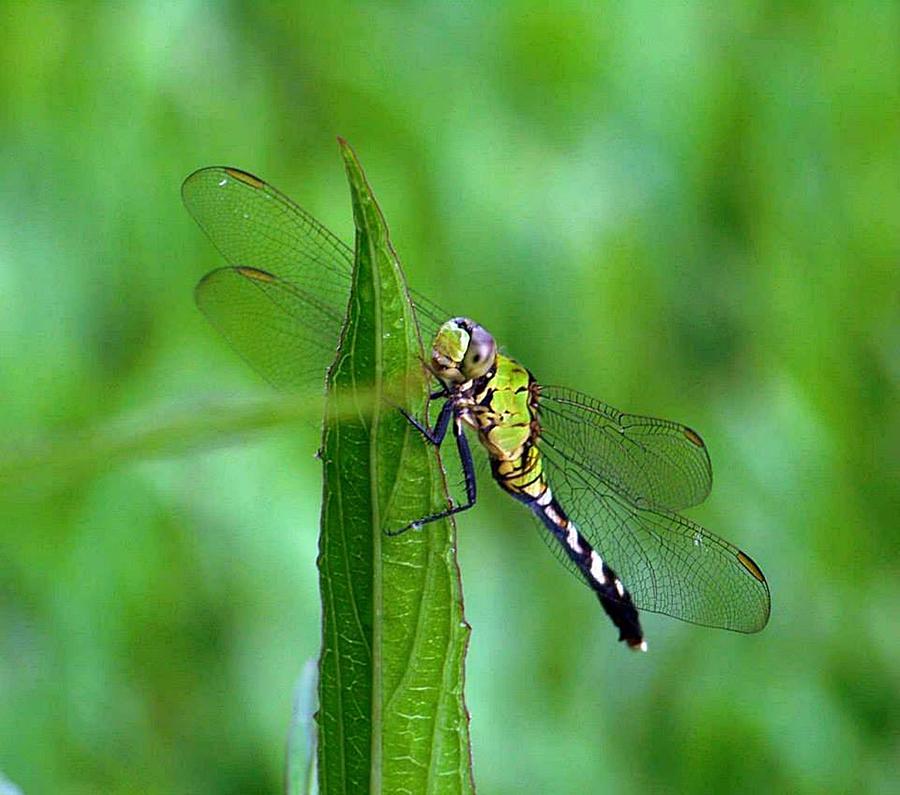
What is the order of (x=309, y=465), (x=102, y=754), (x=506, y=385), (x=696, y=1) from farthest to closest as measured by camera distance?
(x=696, y=1), (x=309, y=465), (x=102, y=754), (x=506, y=385)

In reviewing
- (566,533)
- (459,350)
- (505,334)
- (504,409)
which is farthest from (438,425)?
(505,334)

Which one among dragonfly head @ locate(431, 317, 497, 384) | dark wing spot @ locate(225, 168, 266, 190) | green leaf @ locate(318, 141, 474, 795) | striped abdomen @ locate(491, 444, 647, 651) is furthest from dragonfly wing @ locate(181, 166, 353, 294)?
A: green leaf @ locate(318, 141, 474, 795)

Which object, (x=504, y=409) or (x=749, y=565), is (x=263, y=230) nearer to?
(x=504, y=409)

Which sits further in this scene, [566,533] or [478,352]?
[566,533]

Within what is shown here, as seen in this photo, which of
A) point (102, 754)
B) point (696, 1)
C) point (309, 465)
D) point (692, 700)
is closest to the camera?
point (102, 754)

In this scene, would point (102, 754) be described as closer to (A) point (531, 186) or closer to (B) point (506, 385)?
(B) point (506, 385)

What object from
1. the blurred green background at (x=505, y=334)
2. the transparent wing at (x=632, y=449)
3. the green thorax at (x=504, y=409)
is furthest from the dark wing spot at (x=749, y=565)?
the blurred green background at (x=505, y=334)

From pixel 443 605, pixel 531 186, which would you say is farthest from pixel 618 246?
pixel 443 605
